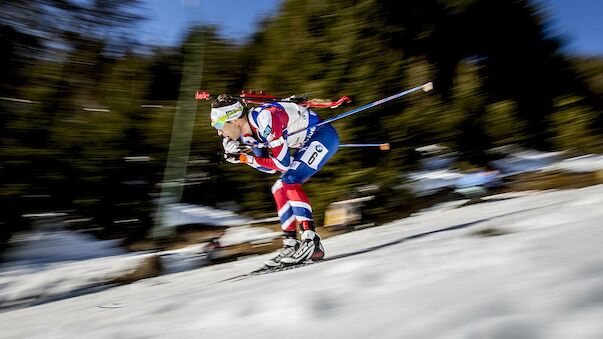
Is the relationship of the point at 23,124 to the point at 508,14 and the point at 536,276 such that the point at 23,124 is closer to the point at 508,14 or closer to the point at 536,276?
the point at 536,276

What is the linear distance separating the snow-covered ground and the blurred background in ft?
15.3

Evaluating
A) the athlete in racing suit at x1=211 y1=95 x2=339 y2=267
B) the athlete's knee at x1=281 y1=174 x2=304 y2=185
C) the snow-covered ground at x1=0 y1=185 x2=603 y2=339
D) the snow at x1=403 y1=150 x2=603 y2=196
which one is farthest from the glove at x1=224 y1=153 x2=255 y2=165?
the snow at x1=403 y1=150 x2=603 y2=196

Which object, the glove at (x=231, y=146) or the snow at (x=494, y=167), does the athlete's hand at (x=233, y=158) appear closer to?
the glove at (x=231, y=146)

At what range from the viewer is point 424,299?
1903 millimetres

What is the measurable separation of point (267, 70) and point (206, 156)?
2004mm

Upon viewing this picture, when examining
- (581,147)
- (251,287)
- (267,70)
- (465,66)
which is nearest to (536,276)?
(251,287)

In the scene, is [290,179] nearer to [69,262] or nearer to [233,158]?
[233,158]

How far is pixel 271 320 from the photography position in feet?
6.88

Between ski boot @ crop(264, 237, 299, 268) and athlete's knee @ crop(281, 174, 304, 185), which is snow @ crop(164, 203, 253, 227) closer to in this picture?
ski boot @ crop(264, 237, 299, 268)

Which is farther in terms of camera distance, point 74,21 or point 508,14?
point 508,14

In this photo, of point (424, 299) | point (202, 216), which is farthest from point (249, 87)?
point (424, 299)

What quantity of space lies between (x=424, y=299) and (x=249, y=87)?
826 cm

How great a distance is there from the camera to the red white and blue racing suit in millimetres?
3936

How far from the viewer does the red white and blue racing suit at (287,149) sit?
3.94 meters
